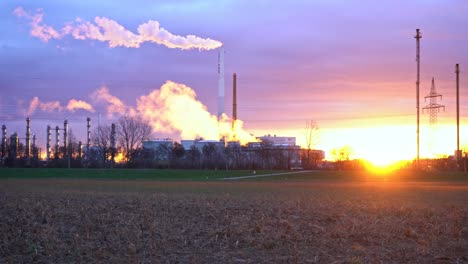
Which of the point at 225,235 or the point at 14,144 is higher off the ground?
the point at 14,144

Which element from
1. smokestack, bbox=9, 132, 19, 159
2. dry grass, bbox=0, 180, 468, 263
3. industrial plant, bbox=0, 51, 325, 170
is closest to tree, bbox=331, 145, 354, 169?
industrial plant, bbox=0, 51, 325, 170

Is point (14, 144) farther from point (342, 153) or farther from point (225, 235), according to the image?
point (225, 235)

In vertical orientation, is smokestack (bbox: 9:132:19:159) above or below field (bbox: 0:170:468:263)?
above

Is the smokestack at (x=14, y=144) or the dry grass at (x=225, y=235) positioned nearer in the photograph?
the dry grass at (x=225, y=235)

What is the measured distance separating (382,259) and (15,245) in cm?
919

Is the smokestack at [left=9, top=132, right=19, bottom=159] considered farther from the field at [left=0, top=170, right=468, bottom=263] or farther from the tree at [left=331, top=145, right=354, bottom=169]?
the field at [left=0, top=170, right=468, bottom=263]

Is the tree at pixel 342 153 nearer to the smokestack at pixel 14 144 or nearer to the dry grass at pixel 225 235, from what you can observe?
the smokestack at pixel 14 144

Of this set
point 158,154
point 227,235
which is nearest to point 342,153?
point 158,154

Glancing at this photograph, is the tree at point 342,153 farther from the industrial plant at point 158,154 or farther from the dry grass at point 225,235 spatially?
the dry grass at point 225,235

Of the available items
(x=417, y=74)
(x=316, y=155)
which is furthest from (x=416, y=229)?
(x=316, y=155)

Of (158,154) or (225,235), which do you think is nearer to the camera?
(225,235)

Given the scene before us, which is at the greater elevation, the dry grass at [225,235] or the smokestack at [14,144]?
the smokestack at [14,144]

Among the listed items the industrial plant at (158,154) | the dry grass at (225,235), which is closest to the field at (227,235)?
the dry grass at (225,235)

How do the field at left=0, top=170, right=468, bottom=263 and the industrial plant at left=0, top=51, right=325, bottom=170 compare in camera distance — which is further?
the industrial plant at left=0, top=51, right=325, bottom=170
